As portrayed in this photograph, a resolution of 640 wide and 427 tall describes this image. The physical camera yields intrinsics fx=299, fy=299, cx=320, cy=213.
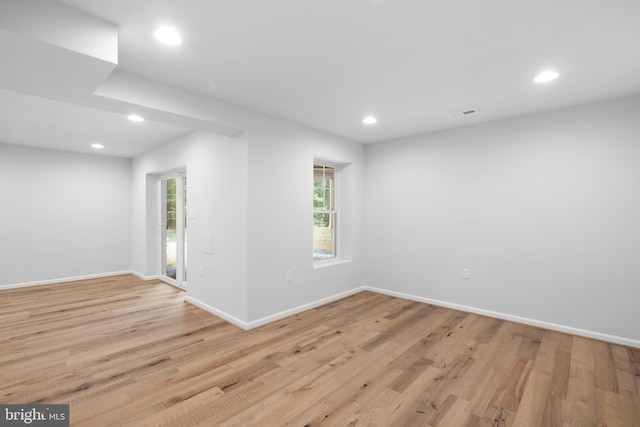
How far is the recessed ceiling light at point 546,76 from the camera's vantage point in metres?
2.53

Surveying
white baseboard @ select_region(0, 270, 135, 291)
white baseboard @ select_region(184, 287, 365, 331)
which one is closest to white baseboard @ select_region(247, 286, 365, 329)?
white baseboard @ select_region(184, 287, 365, 331)

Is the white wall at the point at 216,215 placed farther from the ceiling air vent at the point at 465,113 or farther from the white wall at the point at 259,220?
the ceiling air vent at the point at 465,113

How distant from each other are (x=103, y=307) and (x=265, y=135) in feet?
10.9

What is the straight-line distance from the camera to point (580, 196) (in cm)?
323

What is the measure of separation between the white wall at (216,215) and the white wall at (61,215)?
2087 millimetres

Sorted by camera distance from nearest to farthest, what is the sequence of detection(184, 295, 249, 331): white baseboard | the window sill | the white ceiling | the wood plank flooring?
the white ceiling → the wood plank flooring → detection(184, 295, 249, 331): white baseboard → the window sill

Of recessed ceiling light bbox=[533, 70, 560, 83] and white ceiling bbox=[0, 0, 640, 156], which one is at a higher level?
white ceiling bbox=[0, 0, 640, 156]

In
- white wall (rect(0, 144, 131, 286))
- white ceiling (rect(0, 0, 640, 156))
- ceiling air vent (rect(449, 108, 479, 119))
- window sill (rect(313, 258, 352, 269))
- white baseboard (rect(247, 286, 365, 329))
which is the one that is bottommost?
white baseboard (rect(247, 286, 365, 329))

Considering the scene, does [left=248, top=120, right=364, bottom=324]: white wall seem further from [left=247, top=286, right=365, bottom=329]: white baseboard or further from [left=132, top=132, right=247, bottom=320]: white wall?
[left=132, top=132, right=247, bottom=320]: white wall

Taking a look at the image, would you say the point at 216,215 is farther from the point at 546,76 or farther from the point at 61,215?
the point at 61,215

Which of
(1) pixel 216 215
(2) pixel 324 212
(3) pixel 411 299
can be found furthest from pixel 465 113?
(1) pixel 216 215

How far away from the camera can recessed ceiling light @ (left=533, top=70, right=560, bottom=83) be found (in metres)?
2.53

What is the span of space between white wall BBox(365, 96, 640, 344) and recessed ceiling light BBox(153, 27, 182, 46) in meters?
3.44

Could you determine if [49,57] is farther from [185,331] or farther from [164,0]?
[185,331]
